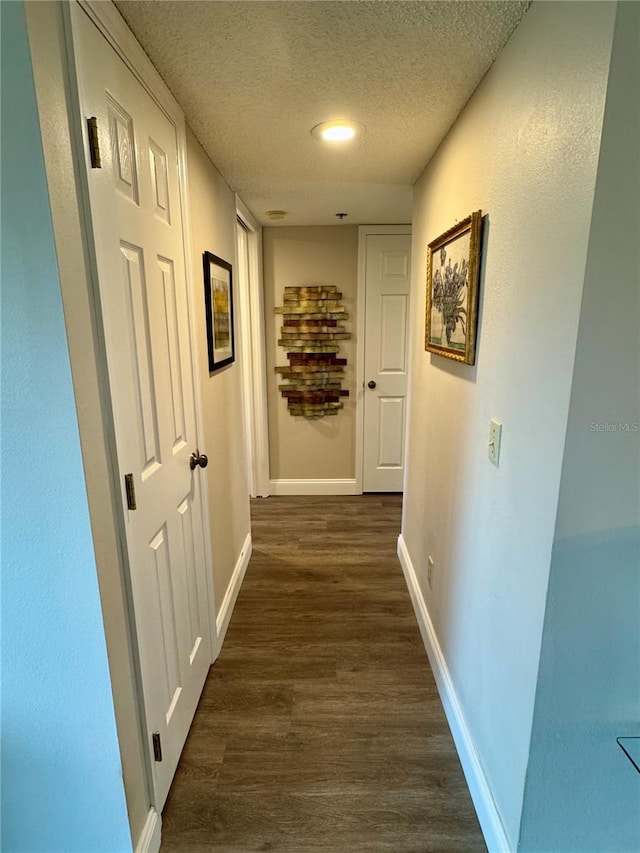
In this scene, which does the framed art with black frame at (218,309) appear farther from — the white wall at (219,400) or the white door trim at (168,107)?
the white door trim at (168,107)

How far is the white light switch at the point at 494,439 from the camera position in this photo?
1.25 metres

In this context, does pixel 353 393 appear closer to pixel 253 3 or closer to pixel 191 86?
pixel 191 86

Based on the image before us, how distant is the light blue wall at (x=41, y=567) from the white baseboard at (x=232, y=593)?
927 millimetres

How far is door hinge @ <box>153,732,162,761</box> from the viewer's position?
1.29m

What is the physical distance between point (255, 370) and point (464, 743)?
9.14 ft

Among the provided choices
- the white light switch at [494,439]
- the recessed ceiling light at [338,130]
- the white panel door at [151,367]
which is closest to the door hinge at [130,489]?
the white panel door at [151,367]

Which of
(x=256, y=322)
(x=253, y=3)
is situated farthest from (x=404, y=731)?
(x=256, y=322)

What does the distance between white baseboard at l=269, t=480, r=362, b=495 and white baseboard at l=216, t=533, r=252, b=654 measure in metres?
1.04

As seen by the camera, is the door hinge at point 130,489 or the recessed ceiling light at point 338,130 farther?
the recessed ceiling light at point 338,130

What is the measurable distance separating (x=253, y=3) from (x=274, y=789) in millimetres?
Result: 2186

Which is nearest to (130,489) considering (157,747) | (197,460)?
(197,460)

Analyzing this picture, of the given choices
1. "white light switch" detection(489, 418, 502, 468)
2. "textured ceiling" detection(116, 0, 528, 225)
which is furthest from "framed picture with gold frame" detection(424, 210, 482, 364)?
"textured ceiling" detection(116, 0, 528, 225)

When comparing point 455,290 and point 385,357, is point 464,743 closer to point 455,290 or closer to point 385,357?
point 455,290

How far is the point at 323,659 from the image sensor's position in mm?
2006
